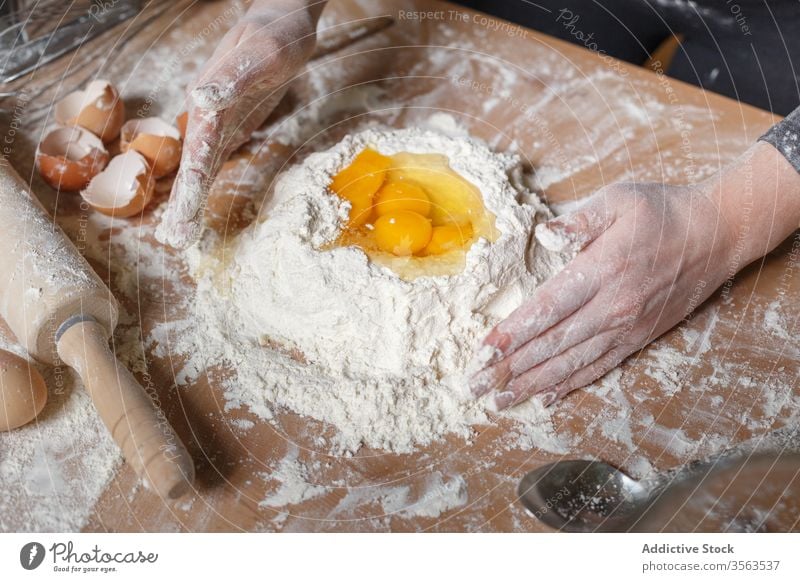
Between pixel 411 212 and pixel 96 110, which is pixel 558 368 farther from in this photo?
pixel 96 110

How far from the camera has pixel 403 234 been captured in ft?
3.59

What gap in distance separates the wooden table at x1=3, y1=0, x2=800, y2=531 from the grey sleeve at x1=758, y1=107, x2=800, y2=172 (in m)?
0.22

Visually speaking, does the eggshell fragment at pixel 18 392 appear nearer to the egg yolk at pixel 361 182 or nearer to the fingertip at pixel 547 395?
the egg yolk at pixel 361 182

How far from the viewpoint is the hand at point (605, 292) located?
996 millimetres

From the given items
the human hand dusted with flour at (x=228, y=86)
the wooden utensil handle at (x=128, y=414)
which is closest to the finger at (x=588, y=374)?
the wooden utensil handle at (x=128, y=414)

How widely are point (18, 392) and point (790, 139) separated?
123cm

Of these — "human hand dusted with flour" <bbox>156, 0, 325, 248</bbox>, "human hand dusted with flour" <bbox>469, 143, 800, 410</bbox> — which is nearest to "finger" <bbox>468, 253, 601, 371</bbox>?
"human hand dusted with flour" <bbox>469, 143, 800, 410</bbox>

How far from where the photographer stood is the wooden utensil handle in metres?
0.87

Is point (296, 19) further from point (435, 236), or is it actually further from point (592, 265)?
point (592, 265)

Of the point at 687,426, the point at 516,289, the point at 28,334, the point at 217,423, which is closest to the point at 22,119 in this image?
the point at 28,334

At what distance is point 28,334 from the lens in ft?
A: 3.26

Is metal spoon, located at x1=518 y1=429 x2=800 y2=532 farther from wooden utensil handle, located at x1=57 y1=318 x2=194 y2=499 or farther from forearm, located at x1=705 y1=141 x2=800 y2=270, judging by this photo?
wooden utensil handle, located at x1=57 y1=318 x2=194 y2=499

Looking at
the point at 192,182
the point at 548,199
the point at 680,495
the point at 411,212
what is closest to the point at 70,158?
the point at 192,182
